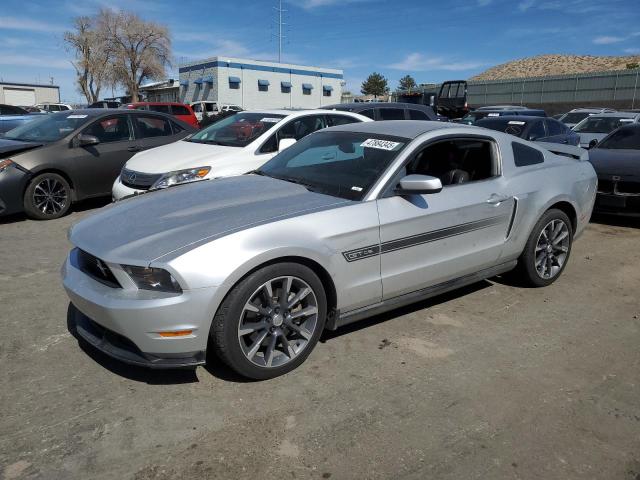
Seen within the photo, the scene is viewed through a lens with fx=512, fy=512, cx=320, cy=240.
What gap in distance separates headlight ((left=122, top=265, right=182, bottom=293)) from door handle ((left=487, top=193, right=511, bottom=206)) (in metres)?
2.56

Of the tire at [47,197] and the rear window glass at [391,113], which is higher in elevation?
the rear window glass at [391,113]

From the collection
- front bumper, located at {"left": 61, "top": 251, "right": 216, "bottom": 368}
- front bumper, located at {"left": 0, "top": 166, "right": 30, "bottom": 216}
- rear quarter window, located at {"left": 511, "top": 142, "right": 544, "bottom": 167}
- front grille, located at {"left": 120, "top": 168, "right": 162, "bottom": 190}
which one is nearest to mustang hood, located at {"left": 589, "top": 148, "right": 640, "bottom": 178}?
rear quarter window, located at {"left": 511, "top": 142, "right": 544, "bottom": 167}

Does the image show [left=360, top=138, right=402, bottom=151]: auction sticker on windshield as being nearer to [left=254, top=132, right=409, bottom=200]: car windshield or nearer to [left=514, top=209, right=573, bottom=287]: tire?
[left=254, top=132, right=409, bottom=200]: car windshield

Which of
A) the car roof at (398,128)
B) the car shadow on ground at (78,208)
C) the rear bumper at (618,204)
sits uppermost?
the car roof at (398,128)

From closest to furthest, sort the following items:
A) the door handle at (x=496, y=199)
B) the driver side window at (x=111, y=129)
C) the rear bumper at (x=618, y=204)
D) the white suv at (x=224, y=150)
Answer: the door handle at (x=496, y=199) → the white suv at (x=224, y=150) → the rear bumper at (x=618, y=204) → the driver side window at (x=111, y=129)

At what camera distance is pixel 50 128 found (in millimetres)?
7836

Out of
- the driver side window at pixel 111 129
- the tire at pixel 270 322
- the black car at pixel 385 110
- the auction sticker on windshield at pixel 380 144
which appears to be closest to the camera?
the tire at pixel 270 322

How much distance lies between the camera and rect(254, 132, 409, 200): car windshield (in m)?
3.64

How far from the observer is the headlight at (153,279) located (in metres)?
2.75

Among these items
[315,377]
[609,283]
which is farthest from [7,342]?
[609,283]

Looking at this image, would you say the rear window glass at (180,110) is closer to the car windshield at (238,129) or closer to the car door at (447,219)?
the car windshield at (238,129)

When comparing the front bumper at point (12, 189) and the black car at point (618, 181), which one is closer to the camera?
the front bumper at point (12, 189)

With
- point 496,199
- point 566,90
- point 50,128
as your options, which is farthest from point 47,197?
point 566,90

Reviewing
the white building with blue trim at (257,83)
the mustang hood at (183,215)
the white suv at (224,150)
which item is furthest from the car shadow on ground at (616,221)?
the white building with blue trim at (257,83)
